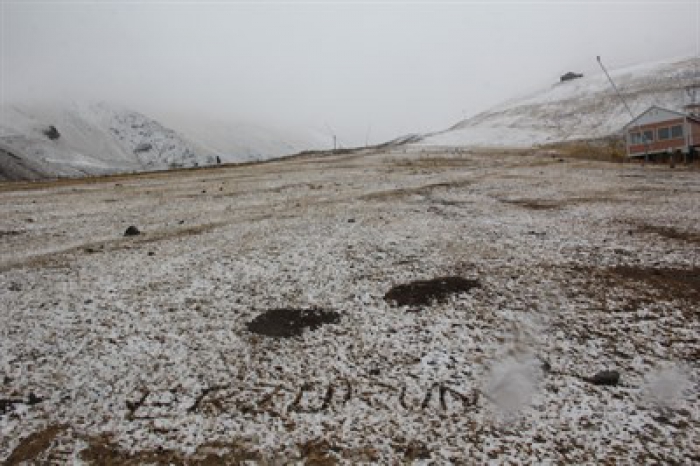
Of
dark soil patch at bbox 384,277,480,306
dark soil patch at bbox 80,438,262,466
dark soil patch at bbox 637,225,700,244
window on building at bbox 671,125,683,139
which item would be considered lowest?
dark soil patch at bbox 80,438,262,466

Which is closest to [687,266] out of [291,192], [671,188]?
[671,188]

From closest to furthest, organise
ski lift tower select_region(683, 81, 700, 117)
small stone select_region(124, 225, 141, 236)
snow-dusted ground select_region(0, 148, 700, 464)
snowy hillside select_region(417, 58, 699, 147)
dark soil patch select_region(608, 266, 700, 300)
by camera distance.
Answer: snow-dusted ground select_region(0, 148, 700, 464)
dark soil patch select_region(608, 266, 700, 300)
small stone select_region(124, 225, 141, 236)
ski lift tower select_region(683, 81, 700, 117)
snowy hillside select_region(417, 58, 699, 147)

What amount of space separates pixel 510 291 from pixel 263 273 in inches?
291

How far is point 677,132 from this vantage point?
60.5 meters

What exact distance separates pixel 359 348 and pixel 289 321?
219 centimetres

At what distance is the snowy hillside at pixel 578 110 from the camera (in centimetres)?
9969

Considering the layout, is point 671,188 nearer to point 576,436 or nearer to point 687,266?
point 687,266

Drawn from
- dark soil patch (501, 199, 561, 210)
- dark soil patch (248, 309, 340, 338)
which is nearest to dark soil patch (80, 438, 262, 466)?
dark soil patch (248, 309, 340, 338)

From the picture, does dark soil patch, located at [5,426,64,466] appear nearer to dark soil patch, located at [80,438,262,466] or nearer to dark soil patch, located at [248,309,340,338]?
dark soil patch, located at [80,438,262,466]

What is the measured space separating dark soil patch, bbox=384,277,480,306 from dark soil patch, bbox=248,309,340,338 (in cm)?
186

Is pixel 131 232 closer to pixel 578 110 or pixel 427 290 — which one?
pixel 427 290

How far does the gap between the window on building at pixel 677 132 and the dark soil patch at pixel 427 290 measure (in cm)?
6405

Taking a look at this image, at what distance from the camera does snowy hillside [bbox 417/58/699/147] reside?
327 feet

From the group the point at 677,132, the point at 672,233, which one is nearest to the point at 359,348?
the point at 672,233
